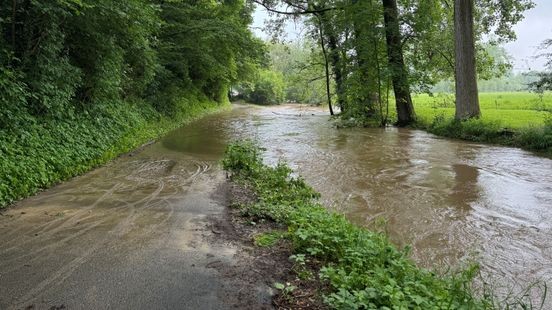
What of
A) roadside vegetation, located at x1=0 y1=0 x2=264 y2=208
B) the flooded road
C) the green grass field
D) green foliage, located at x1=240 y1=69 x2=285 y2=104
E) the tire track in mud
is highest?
green foliage, located at x1=240 y1=69 x2=285 y2=104

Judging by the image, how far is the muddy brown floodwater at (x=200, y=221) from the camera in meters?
3.81

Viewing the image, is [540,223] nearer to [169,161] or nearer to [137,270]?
[137,270]

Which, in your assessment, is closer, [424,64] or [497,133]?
[497,133]

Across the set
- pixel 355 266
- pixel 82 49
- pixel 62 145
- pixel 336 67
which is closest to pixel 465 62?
pixel 336 67

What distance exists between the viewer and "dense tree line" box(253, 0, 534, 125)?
14406mm

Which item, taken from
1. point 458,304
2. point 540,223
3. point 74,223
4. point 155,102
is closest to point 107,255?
point 74,223

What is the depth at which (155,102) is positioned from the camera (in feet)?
62.1

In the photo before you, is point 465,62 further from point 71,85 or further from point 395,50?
point 71,85

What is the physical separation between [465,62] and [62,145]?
1340 cm

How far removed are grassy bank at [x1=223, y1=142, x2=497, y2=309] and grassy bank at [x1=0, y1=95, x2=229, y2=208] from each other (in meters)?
3.95

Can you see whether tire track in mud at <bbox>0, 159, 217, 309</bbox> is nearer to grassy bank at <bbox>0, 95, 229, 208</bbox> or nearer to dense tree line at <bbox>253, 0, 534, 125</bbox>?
grassy bank at <bbox>0, 95, 229, 208</bbox>

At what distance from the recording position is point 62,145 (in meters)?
8.69

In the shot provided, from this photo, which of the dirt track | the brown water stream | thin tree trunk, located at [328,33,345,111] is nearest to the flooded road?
the brown water stream

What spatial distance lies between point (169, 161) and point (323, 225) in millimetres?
6748
